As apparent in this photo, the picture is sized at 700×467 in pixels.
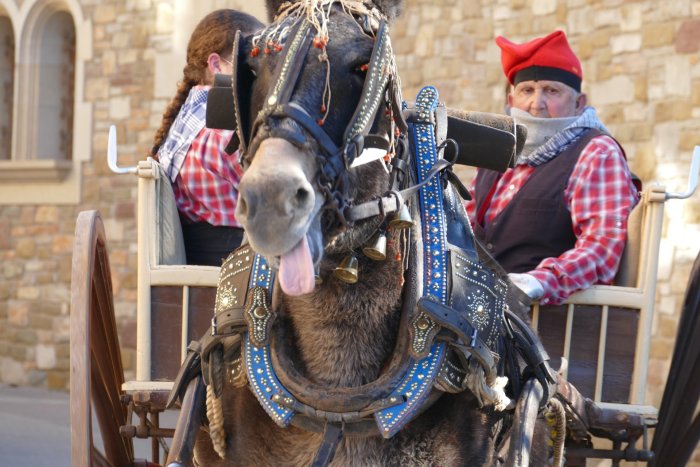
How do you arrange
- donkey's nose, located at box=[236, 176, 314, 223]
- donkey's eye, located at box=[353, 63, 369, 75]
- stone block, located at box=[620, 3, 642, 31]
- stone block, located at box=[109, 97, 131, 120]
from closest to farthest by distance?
donkey's nose, located at box=[236, 176, 314, 223], donkey's eye, located at box=[353, 63, 369, 75], stone block, located at box=[620, 3, 642, 31], stone block, located at box=[109, 97, 131, 120]

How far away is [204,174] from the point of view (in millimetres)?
3775

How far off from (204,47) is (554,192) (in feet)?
4.38

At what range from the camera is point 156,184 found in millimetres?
3627

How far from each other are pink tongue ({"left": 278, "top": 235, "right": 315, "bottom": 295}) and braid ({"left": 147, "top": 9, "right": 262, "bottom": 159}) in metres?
2.22

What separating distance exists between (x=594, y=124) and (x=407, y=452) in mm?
2118

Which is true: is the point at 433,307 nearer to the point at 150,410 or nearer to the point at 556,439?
the point at 556,439

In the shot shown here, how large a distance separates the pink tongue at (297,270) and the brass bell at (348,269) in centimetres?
21

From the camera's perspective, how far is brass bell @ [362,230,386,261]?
2301 mm

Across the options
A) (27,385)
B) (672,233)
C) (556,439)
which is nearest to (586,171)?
(556,439)

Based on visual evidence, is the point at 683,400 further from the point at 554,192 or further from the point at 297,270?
the point at 297,270

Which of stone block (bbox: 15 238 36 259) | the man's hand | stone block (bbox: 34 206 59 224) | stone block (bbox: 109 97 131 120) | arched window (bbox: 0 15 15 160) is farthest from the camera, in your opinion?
arched window (bbox: 0 15 15 160)

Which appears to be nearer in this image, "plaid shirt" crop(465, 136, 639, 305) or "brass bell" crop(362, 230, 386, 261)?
"brass bell" crop(362, 230, 386, 261)

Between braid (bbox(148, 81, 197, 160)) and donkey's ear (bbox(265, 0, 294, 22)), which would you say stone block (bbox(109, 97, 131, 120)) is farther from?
donkey's ear (bbox(265, 0, 294, 22))

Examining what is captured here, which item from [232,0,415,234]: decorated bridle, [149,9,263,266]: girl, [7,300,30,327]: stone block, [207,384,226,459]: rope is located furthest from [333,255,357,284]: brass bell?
[7,300,30,327]: stone block
